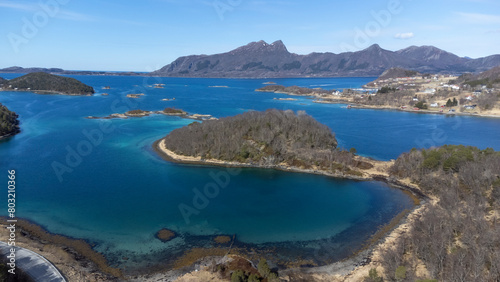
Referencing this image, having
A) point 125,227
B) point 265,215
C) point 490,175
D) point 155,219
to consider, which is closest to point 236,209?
point 265,215

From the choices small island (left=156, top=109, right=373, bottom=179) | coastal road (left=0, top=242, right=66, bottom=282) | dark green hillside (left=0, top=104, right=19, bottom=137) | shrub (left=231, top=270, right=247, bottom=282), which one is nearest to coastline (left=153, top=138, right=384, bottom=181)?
small island (left=156, top=109, right=373, bottom=179)

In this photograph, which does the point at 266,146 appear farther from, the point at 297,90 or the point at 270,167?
the point at 297,90

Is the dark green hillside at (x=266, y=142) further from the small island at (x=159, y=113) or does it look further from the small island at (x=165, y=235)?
the small island at (x=159, y=113)

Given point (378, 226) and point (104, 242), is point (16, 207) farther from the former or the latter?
point (378, 226)

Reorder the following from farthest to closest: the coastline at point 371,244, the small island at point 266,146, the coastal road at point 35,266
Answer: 1. the small island at point 266,146
2. the coastline at point 371,244
3. the coastal road at point 35,266

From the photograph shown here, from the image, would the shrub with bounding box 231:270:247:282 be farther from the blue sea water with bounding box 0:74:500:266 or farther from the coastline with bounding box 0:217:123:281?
the coastline with bounding box 0:217:123:281

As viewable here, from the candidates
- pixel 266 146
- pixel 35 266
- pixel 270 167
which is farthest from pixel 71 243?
pixel 266 146

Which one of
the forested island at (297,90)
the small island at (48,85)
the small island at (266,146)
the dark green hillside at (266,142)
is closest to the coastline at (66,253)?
the small island at (266,146)
